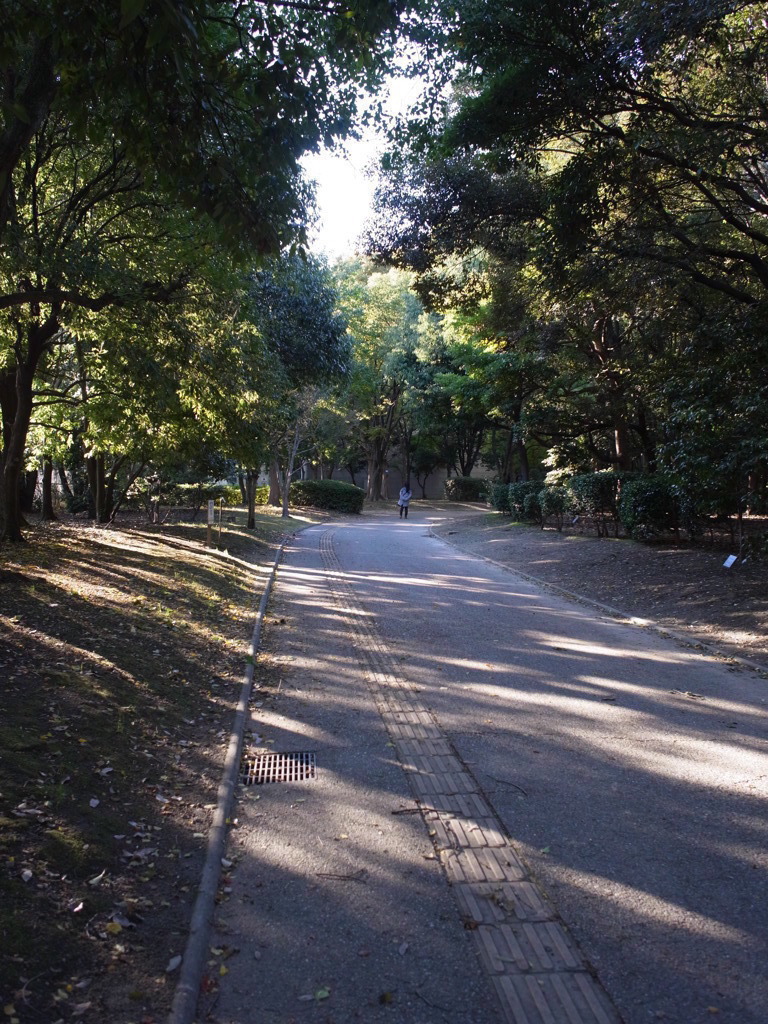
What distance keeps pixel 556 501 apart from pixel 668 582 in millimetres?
9610

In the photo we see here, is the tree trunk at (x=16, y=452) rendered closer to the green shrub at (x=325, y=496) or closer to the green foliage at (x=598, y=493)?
the green foliage at (x=598, y=493)

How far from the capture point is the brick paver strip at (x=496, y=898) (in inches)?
111

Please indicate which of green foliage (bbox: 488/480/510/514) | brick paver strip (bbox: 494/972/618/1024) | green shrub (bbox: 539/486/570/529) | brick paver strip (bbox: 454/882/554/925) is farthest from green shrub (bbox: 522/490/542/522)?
brick paver strip (bbox: 494/972/618/1024)

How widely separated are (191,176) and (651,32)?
19.0 feet

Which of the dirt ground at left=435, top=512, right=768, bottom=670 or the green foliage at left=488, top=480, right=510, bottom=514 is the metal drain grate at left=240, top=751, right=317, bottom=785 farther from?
the green foliage at left=488, top=480, right=510, bottom=514

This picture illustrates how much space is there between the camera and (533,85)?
32.1 ft

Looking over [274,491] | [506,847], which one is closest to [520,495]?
[274,491]

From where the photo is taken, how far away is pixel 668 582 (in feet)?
40.1

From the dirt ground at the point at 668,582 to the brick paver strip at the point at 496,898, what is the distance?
434 centimetres

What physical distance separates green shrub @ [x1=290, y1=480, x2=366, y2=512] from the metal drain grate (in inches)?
1354

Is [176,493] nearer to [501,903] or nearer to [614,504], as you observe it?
[614,504]

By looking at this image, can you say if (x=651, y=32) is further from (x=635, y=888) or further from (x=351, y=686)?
(x=635, y=888)

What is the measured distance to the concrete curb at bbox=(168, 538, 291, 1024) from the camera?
111 inches

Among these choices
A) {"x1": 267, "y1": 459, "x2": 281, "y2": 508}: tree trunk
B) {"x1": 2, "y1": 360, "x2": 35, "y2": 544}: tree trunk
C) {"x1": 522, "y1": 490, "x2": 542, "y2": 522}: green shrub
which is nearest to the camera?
{"x1": 2, "y1": 360, "x2": 35, "y2": 544}: tree trunk
